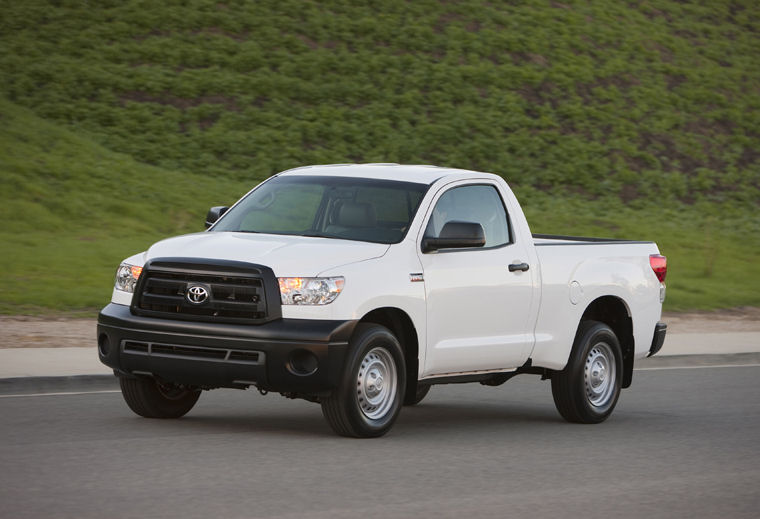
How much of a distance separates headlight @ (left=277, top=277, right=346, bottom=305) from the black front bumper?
133mm

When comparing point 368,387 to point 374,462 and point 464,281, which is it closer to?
point 374,462

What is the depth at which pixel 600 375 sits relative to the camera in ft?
39.7

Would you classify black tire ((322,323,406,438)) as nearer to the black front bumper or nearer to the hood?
the black front bumper

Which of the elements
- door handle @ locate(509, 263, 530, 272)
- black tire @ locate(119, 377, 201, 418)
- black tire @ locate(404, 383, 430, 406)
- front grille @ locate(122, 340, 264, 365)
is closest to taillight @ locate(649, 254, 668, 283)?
door handle @ locate(509, 263, 530, 272)

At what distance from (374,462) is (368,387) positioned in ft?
2.98

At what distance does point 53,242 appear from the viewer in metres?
26.1

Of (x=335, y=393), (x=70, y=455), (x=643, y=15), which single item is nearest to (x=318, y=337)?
(x=335, y=393)

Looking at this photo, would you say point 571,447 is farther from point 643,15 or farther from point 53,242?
point 643,15

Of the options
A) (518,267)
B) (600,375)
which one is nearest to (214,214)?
(518,267)

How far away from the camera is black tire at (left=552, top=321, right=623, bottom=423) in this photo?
38.5ft

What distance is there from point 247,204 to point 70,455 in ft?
9.69

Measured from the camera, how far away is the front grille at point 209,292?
31.1 feet

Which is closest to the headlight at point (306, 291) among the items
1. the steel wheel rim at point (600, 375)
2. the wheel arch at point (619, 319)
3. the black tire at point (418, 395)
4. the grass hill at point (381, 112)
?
the black tire at point (418, 395)

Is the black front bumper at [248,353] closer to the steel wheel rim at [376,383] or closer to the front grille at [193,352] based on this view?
the front grille at [193,352]
